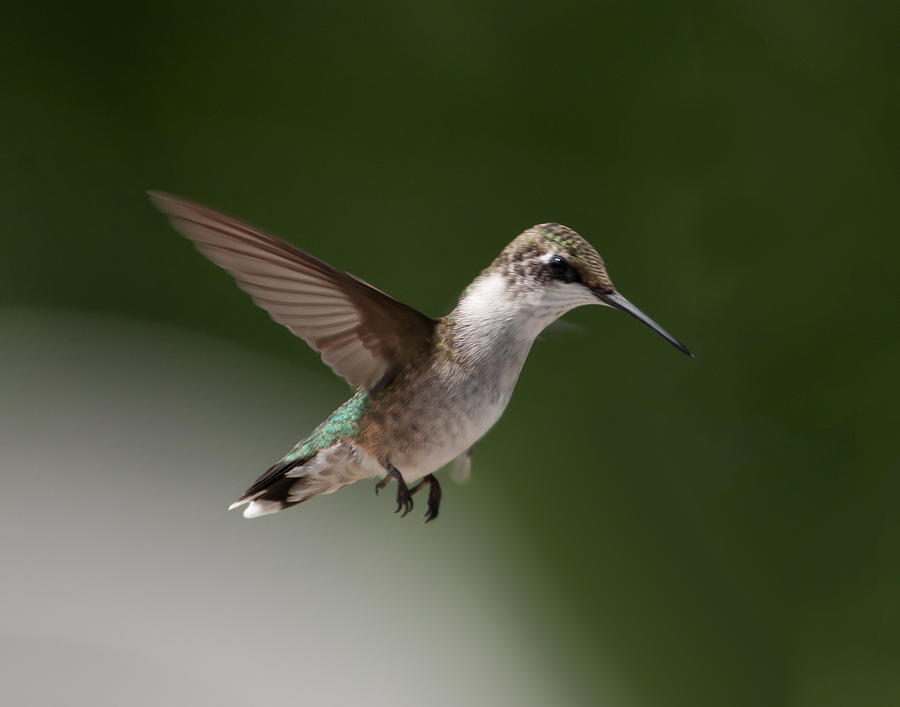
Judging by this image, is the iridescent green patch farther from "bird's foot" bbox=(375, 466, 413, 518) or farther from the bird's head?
the bird's head

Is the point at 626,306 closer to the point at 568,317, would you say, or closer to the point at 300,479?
the point at 300,479

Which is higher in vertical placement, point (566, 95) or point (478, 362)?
point (566, 95)

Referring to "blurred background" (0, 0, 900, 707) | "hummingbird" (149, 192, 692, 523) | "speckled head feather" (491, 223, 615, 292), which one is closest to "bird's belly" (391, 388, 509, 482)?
"hummingbird" (149, 192, 692, 523)

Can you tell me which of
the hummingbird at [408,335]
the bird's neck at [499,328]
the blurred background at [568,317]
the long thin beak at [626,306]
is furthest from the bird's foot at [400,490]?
the blurred background at [568,317]

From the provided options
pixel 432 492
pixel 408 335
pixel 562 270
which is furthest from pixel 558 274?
pixel 432 492

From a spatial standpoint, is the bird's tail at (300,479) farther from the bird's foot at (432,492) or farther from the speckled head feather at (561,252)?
the speckled head feather at (561,252)

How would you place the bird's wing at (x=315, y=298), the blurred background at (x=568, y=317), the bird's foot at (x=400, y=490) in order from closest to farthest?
the bird's wing at (x=315, y=298) → the bird's foot at (x=400, y=490) → the blurred background at (x=568, y=317)

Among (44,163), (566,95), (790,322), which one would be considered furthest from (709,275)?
(44,163)

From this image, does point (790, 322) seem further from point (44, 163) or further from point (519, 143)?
point (44, 163)
